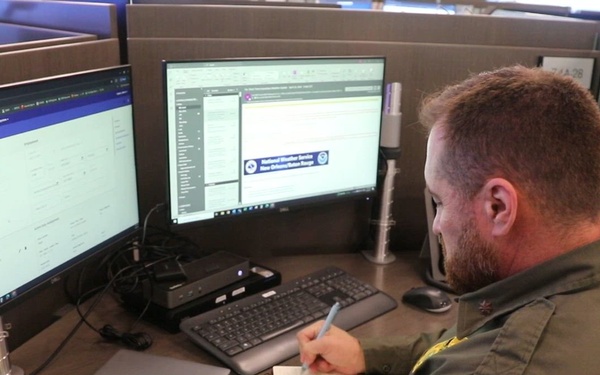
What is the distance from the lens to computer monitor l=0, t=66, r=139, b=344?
3.33 feet

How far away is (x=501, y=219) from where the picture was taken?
0.83m

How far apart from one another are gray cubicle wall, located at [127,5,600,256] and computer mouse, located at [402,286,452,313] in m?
0.32

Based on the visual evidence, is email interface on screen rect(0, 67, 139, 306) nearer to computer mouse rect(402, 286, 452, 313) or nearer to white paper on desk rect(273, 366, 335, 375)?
white paper on desk rect(273, 366, 335, 375)

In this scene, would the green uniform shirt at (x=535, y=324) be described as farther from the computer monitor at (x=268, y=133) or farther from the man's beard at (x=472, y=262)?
the computer monitor at (x=268, y=133)

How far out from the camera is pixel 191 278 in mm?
1316

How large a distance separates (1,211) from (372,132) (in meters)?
0.86

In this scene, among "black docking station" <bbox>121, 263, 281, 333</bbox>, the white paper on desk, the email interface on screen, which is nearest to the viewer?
the email interface on screen

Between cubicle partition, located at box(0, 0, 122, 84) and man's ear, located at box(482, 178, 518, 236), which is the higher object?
cubicle partition, located at box(0, 0, 122, 84)

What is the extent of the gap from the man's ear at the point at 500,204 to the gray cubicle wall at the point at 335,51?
81 cm

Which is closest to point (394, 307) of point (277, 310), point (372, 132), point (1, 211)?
point (277, 310)

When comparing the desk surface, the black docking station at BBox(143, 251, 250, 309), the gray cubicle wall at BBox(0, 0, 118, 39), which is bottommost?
the desk surface

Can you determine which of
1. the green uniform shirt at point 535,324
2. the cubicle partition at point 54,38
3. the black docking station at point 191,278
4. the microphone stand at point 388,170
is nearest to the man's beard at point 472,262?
the green uniform shirt at point 535,324

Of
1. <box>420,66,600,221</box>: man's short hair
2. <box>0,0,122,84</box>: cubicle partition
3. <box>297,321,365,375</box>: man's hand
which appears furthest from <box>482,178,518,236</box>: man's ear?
<box>0,0,122,84</box>: cubicle partition

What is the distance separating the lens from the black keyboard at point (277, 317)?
1.16 m
